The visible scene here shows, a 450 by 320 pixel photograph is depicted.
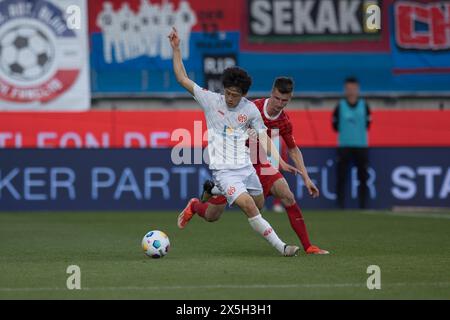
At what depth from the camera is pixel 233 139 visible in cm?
1159

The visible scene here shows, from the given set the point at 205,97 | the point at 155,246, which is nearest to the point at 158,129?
the point at 205,97

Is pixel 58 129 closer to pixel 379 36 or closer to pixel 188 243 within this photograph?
pixel 379 36

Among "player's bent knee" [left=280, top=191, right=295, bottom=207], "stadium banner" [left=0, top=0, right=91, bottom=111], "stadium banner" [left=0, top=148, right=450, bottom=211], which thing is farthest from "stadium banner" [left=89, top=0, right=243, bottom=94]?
"player's bent knee" [left=280, top=191, right=295, bottom=207]

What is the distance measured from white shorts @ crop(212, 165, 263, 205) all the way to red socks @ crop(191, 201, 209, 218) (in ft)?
2.94

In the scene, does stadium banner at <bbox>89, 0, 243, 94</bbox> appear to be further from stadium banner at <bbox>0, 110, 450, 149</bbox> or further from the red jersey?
the red jersey

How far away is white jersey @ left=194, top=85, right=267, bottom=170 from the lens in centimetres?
1149

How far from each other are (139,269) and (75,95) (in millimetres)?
11853

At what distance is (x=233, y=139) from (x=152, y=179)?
27.7 feet

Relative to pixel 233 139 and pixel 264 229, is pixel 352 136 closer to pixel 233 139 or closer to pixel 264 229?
pixel 233 139

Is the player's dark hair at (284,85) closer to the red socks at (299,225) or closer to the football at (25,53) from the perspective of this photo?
the red socks at (299,225)

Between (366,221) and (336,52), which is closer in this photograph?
(366,221)

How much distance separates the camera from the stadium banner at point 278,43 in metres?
21.8
